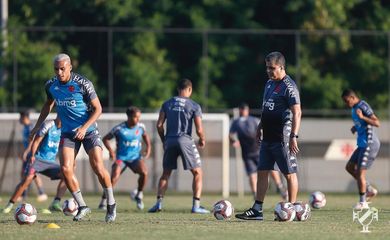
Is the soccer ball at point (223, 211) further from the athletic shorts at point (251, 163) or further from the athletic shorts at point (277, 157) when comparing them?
the athletic shorts at point (251, 163)

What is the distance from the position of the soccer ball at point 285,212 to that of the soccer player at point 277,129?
1.13 ft

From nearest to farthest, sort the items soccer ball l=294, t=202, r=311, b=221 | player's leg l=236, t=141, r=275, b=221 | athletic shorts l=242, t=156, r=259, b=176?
soccer ball l=294, t=202, r=311, b=221, player's leg l=236, t=141, r=275, b=221, athletic shorts l=242, t=156, r=259, b=176

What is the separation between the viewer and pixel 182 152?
18219 mm

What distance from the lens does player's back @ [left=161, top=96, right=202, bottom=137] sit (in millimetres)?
18156

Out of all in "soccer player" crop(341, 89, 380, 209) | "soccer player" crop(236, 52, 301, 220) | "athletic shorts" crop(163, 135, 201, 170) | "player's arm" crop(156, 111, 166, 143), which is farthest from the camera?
"soccer player" crop(341, 89, 380, 209)

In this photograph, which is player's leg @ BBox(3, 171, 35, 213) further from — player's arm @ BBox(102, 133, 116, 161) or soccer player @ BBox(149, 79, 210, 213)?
soccer player @ BBox(149, 79, 210, 213)

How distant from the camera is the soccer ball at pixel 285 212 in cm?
1442

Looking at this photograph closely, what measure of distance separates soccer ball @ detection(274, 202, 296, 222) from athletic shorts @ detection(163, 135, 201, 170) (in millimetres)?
3901

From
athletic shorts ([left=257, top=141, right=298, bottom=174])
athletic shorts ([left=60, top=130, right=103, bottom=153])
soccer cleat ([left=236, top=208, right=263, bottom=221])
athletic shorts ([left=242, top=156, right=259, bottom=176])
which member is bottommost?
athletic shorts ([left=242, top=156, right=259, bottom=176])

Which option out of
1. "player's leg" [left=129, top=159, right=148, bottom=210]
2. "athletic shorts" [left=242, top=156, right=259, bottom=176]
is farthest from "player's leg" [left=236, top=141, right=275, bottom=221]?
"athletic shorts" [left=242, top=156, right=259, bottom=176]

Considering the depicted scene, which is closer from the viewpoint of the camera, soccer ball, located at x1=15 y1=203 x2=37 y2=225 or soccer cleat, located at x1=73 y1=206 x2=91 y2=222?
soccer ball, located at x1=15 y1=203 x2=37 y2=225

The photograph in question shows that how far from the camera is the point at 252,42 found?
3488 cm

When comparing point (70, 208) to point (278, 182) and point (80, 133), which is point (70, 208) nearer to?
point (80, 133)

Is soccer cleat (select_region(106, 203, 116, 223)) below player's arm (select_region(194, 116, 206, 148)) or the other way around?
below
